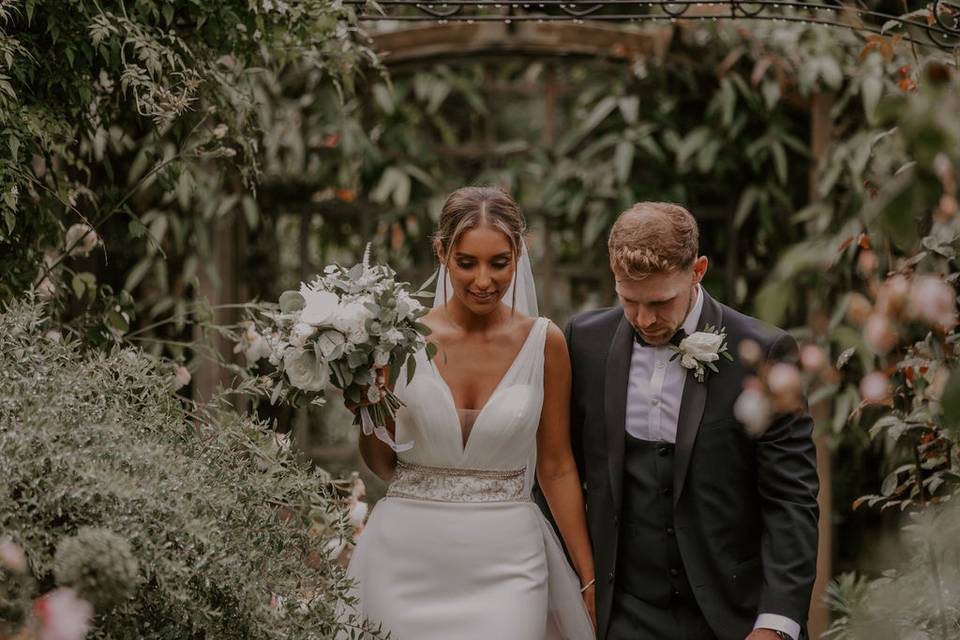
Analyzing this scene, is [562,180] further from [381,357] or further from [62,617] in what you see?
[62,617]

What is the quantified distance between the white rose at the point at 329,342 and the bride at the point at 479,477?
1.38ft

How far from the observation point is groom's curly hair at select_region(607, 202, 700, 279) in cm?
300

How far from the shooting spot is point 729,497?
317 cm

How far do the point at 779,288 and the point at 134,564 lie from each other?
1300mm

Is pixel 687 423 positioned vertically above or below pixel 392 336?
below

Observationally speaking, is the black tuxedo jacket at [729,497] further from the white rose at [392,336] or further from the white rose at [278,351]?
the white rose at [278,351]

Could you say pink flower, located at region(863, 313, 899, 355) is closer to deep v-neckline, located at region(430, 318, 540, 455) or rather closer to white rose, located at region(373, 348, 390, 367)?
white rose, located at region(373, 348, 390, 367)

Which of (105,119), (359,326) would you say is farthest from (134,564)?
(105,119)

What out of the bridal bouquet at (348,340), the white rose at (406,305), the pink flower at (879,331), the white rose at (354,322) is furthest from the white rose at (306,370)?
the pink flower at (879,331)

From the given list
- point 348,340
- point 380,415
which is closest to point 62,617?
point 348,340

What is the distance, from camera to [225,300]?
19.9ft

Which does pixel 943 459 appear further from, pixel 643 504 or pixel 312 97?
pixel 312 97

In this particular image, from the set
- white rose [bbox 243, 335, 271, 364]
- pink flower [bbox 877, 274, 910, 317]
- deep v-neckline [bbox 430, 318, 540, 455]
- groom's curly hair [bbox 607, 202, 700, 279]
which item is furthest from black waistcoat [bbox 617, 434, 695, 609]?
pink flower [bbox 877, 274, 910, 317]

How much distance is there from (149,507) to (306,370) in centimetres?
75
